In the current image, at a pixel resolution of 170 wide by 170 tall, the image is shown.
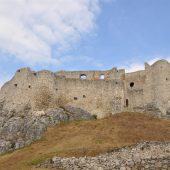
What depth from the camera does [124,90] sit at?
191 feet

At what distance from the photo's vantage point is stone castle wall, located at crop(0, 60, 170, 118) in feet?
179

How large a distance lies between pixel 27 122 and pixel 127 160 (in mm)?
26247

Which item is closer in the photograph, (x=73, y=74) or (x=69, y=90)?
(x=69, y=90)

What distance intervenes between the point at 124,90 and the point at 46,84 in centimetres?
1133

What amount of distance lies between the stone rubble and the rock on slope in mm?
17673

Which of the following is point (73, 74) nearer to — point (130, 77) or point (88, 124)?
point (130, 77)

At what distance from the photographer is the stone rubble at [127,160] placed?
25.8m

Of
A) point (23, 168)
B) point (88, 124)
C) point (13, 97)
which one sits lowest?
point (23, 168)

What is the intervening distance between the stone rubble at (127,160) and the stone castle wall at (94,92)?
23440mm

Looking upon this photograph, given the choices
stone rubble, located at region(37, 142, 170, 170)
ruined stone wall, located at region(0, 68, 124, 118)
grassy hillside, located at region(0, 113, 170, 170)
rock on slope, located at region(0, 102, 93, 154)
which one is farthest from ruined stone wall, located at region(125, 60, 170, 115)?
stone rubble, located at region(37, 142, 170, 170)

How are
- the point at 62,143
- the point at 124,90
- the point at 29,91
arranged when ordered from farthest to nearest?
the point at 124,90 → the point at 29,91 → the point at 62,143

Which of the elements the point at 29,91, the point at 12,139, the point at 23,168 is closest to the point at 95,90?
the point at 29,91

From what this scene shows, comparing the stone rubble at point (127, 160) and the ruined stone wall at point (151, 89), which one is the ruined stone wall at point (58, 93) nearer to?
the ruined stone wall at point (151, 89)

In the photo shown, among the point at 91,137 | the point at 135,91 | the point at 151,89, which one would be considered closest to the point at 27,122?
the point at 91,137
